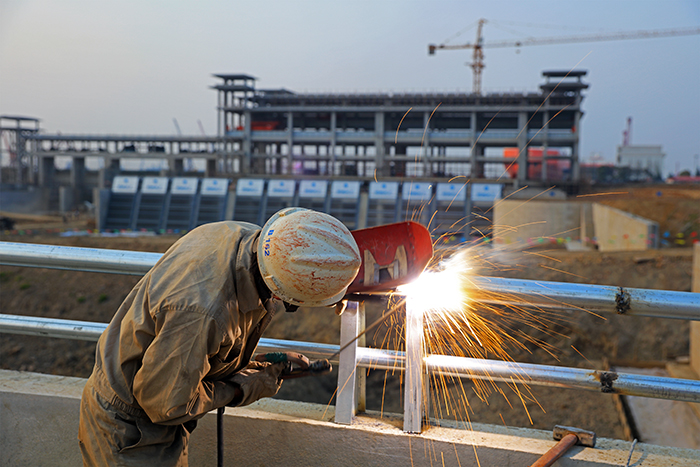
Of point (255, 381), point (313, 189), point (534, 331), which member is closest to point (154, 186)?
point (313, 189)

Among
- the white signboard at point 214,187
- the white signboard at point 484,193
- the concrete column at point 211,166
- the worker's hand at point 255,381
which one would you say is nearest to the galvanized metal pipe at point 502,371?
the worker's hand at point 255,381

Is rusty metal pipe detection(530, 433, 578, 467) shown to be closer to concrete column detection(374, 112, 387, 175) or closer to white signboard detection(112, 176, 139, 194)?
white signboard detection(112, 176, 139, 194)

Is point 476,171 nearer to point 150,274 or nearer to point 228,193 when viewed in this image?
point 228,193

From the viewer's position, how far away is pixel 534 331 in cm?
1380

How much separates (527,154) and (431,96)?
8.53 metres

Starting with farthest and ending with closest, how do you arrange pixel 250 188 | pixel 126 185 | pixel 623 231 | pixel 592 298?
pixel 126 185 → pixel 250 188 → pixel 623 231 → pixel 592 298

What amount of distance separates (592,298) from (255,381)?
1.16 meters

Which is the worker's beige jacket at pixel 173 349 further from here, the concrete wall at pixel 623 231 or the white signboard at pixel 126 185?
the white signboard at pixel 126 185

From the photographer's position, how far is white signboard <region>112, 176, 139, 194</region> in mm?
26375

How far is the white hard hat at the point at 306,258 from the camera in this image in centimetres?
157

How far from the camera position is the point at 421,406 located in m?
1.88

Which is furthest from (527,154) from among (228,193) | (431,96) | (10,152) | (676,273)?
(10,152)

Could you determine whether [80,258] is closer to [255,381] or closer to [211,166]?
[255,381]

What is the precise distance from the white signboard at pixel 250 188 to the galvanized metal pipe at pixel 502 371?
76.7 feet
